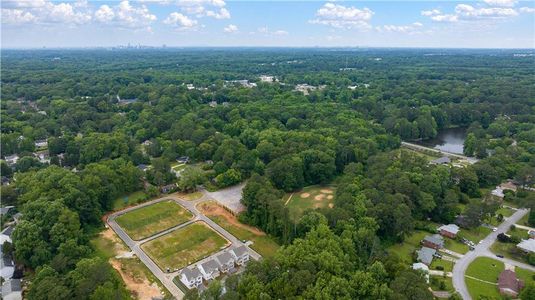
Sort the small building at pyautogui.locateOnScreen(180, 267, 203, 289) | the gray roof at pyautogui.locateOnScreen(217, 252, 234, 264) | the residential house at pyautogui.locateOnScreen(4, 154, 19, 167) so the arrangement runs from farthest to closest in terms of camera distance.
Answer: the residential house at pyautogui.locateOnScreen(4, 154, 19, 167) < the gray roof at pyautogui.locateOnScreen(217, 252, 234, 264) < the small building at pyautogui.locateOnScreen(180, 267, 203, 289)

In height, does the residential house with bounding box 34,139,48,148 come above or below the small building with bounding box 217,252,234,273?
above

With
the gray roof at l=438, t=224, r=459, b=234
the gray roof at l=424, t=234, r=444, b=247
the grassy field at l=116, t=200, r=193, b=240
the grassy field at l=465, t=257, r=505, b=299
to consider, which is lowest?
the grassy field at l=116, t=200, r=193, b=240

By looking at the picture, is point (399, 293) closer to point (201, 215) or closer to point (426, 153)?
point (201, 215)

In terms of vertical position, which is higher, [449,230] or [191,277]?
[449,230]

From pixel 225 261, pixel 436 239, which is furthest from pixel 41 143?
pixel 436 239

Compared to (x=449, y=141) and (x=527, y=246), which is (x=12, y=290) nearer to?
(x=527, y=246)

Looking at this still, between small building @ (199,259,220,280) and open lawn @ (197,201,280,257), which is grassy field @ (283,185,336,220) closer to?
open lawn @ (197,201,280,257)

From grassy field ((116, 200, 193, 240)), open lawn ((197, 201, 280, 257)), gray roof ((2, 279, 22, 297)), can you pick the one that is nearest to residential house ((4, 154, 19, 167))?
grassy field ((116, 200, 193, 240))
